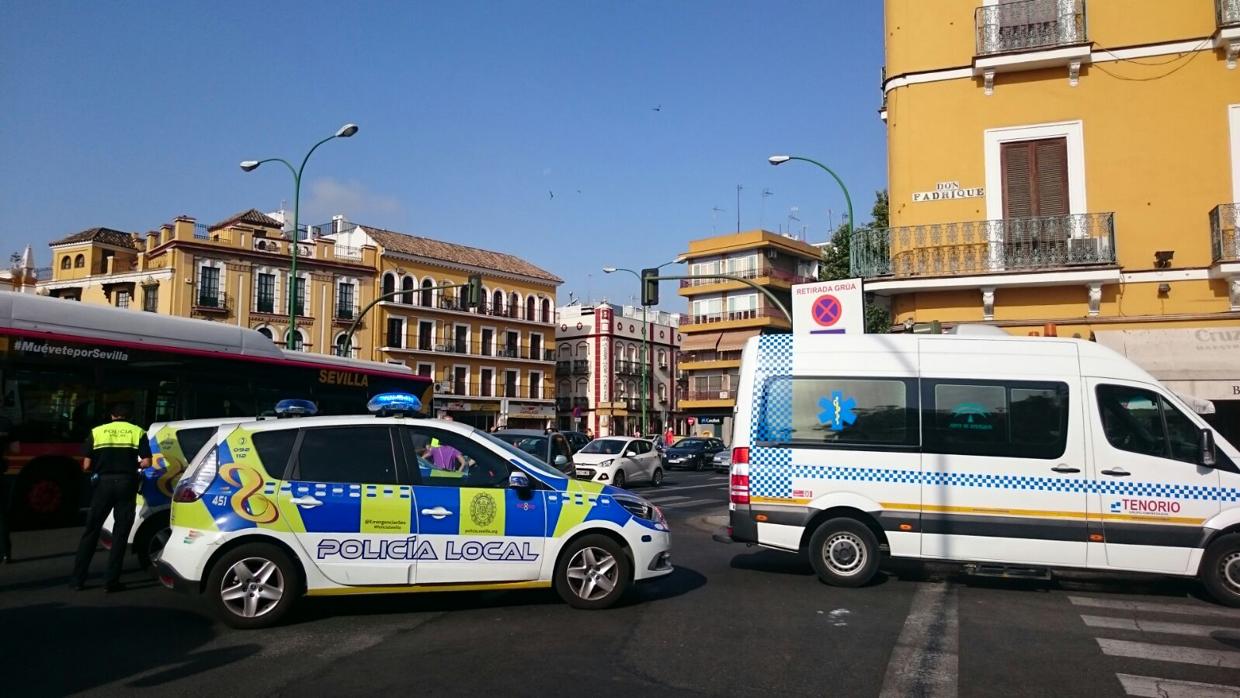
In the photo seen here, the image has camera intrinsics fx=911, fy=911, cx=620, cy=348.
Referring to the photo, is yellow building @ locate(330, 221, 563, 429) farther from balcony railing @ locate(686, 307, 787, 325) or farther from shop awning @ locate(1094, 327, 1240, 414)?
shop awning @ locate(1094, 327, 1240, 414)

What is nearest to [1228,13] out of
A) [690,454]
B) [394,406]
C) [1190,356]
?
[1190,356]

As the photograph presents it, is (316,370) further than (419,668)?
Yes

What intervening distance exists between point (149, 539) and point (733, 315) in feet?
210

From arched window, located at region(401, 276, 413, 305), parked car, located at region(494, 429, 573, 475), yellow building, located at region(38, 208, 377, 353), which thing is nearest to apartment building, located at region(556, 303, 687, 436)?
arched window, located at region(401, 276, 413, 305)

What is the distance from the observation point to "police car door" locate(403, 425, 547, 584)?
7262mm

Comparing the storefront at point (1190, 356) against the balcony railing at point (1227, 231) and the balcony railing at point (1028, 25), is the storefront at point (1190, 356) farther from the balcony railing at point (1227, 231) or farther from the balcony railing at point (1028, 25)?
the balcony railing at point (1028, 25)

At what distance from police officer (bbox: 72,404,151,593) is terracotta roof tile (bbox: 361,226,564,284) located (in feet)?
174

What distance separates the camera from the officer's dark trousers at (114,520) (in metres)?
8.31

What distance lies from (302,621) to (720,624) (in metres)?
3.30

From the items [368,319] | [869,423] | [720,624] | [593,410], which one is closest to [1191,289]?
[869,423]

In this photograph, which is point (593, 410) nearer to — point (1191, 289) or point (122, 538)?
point (1191, 289)

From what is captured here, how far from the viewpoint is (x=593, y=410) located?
79.4m

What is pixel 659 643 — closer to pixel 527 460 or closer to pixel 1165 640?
pixel 527 460

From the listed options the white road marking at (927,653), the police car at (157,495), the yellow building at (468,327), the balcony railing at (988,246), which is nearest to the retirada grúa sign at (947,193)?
the balcony railing at (988,246)
